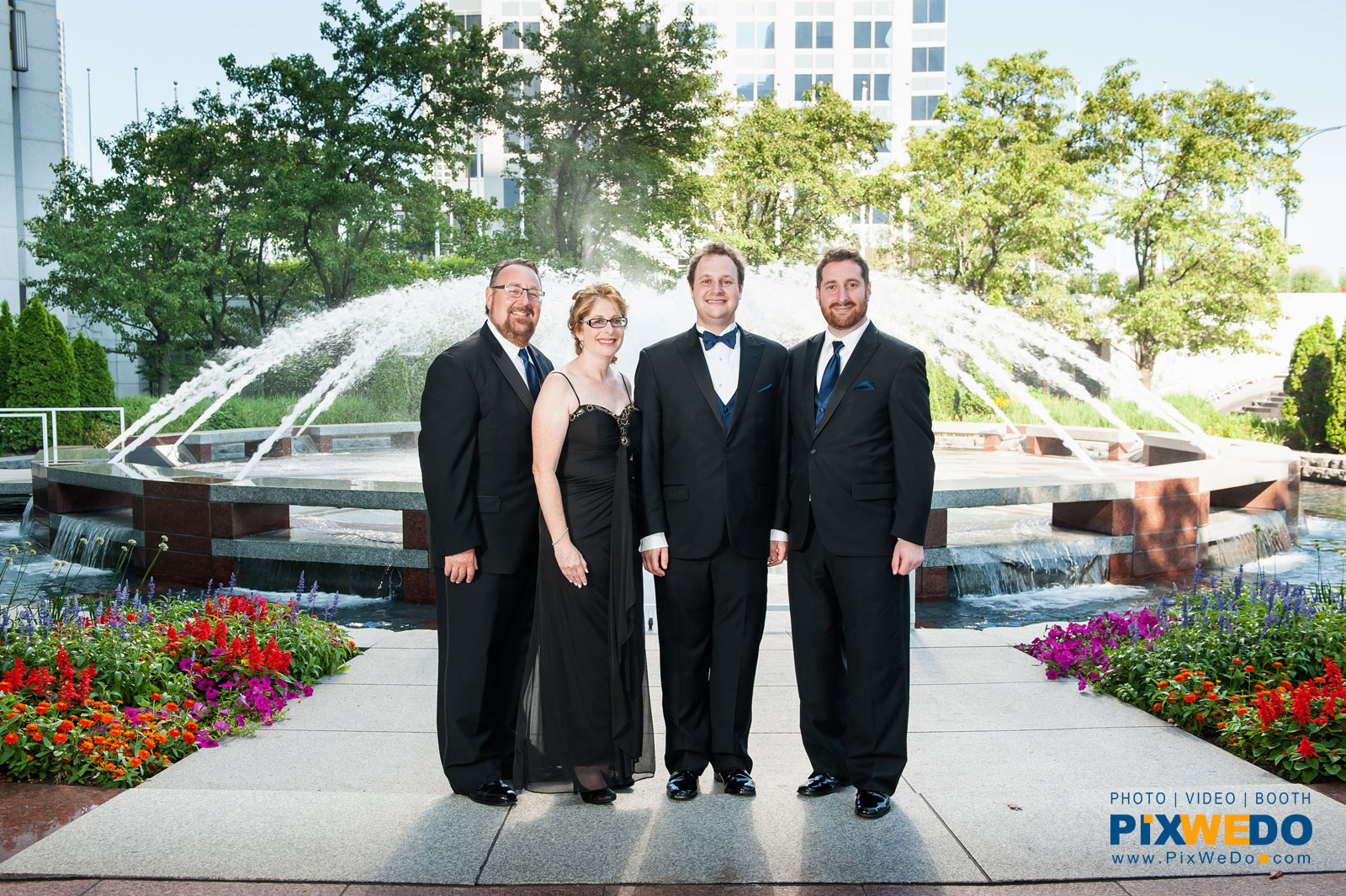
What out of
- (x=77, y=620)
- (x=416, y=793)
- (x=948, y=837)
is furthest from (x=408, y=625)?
(x=948, y=837)

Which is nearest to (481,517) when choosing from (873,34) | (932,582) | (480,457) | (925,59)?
(480,457)

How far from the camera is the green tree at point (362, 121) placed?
25.6 metres

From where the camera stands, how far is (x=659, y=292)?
92.2 feet

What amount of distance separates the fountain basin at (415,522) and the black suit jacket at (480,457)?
4.43 m

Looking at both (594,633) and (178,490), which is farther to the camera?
(178,490)

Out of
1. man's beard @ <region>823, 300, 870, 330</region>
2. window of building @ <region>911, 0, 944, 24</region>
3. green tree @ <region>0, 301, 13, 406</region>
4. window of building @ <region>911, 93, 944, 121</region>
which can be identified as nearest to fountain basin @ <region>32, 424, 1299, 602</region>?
man's beard @ <region>823, 300, 870, 330</region>

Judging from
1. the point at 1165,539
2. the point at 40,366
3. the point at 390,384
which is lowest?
the point at 1165,539

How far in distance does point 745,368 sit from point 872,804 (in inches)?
70.7

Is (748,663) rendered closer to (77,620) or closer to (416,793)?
(416,793)

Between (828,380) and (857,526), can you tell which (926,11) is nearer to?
(828,380)

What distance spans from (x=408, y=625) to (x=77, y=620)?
8.51ft

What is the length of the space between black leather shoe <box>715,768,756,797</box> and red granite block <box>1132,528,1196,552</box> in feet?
22.7

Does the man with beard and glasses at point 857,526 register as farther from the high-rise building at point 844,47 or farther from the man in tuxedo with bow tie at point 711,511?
the high-rise building at point 844,47

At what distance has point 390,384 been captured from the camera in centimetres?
2588
